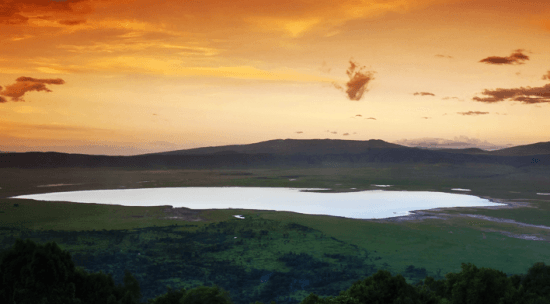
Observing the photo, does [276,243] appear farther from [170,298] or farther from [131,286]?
[170,298]

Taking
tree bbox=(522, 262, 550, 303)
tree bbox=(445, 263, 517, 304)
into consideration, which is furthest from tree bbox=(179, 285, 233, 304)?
tree bbox=(522, 262, 550, 303)

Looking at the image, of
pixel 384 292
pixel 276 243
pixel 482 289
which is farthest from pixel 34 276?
pixel 276 243

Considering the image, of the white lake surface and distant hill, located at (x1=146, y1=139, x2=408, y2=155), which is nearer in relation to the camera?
the white lake surface

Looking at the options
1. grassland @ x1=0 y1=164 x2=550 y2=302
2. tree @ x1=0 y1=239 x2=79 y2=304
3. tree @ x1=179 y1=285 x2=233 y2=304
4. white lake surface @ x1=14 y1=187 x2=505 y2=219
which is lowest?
grassland @ x1=0 y1=164 x2=550 y2=302

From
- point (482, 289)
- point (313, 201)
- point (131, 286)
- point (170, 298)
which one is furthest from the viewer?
point (313, 201)

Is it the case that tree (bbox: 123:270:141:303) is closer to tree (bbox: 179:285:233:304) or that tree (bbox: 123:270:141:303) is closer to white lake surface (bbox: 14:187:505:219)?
tree (bbox: 179:285:233:304)

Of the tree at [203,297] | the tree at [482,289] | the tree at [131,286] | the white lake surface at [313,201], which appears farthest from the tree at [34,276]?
the white lake surface at [313,201]

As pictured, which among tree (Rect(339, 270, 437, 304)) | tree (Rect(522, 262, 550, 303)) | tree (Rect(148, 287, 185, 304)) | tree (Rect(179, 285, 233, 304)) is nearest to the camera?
tree (Rect(179, 285, 233, 304))

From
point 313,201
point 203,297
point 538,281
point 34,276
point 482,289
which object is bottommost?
point 313,201

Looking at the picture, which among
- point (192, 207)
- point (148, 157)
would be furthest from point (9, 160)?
point (192, 207)
